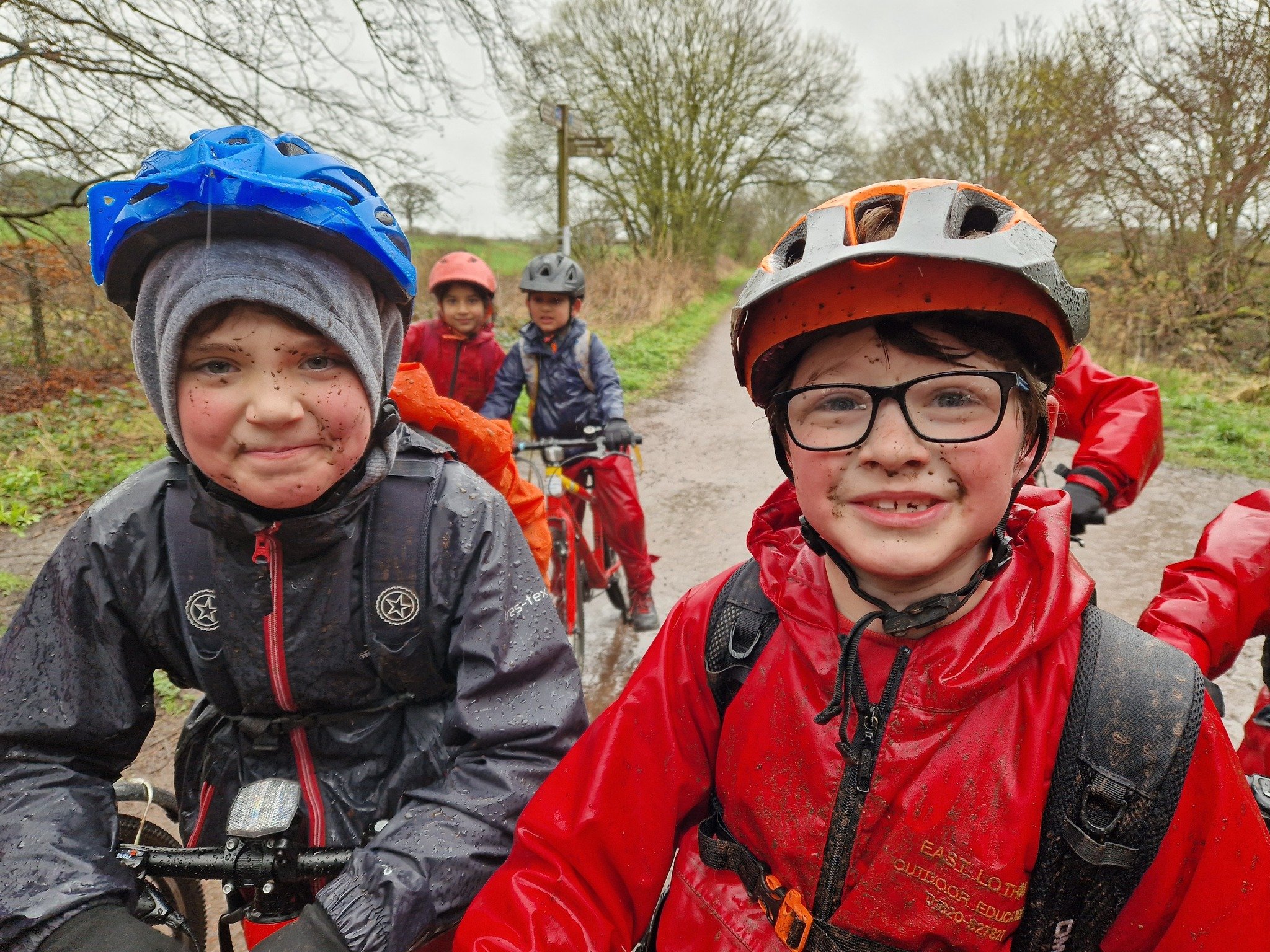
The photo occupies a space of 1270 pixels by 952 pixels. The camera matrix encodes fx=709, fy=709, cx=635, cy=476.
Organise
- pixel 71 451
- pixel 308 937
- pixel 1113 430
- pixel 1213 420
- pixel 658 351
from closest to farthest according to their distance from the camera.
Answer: pixel 308 937, pixel 1113 430, pixel 71 451, pixel 1213 420, pixel 658 351

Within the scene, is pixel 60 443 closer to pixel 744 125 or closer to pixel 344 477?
pixel 344 477

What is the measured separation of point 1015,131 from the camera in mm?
15492

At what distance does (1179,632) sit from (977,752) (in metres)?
1.18

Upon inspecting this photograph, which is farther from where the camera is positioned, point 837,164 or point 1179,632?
point 837,164

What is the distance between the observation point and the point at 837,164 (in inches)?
1017

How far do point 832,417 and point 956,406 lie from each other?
21cm

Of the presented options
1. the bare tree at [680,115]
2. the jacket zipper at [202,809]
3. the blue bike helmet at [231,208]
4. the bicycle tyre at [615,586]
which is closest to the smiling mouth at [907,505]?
the blue bike helmet at [231,208]

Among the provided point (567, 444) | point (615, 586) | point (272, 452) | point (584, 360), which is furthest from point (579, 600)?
point (272, 452)

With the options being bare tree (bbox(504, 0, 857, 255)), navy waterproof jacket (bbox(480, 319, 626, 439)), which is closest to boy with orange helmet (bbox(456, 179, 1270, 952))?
navy waterproof jacket (bbox(480, 319, 626, 439))

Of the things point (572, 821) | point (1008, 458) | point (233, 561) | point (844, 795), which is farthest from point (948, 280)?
point (233, 561)

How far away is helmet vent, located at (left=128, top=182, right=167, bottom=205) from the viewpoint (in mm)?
1315

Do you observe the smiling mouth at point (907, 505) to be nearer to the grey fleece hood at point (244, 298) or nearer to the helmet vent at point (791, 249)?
the helmet vent at point (791, 249)

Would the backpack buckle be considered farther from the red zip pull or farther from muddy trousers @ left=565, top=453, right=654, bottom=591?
muddy trousers @ left=565, top=453, right=654, bottom=591

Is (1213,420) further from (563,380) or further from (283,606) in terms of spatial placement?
(283,606)
